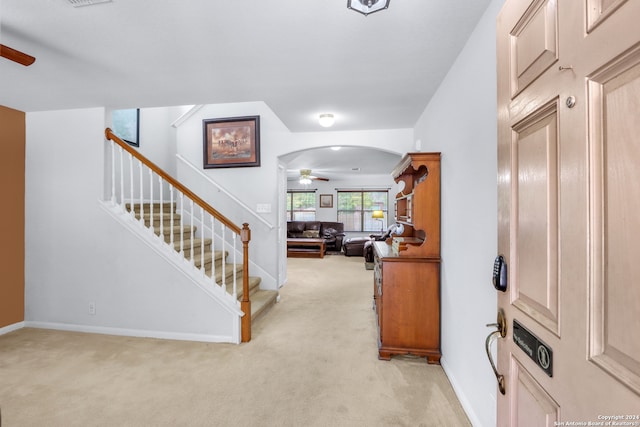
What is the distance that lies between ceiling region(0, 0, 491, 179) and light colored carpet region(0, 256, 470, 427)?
2.34 m

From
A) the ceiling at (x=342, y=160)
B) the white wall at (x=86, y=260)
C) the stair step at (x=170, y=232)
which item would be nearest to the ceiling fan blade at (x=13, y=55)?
the white wall at (x=86, y=260)

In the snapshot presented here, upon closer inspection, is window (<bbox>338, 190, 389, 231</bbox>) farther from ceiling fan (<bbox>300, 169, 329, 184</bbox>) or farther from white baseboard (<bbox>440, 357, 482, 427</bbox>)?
white baseboard (<bbox>440, 357, 482, 427</bbox>)

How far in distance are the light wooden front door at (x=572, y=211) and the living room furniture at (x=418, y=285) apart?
4.99 feet

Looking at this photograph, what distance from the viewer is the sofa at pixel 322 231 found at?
824 centimetres

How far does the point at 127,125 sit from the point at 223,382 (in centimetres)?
383

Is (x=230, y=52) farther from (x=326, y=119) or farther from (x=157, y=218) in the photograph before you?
(x=157, y=218)

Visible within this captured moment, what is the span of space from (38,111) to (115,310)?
90.4 inches

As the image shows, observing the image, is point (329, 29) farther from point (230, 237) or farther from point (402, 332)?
point (230, 237)

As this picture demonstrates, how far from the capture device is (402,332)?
243 cm

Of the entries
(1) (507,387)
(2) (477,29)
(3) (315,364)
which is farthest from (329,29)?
(3) (315,364)

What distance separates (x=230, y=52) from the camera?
1952mm

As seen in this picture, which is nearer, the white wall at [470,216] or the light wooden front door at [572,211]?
the light wooden front door at [572,211]

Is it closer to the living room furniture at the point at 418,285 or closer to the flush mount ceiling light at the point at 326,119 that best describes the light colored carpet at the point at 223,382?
the living room furniture at the point at 418,285

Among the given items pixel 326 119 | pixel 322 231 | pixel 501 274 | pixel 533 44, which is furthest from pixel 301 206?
pixel 533 44
